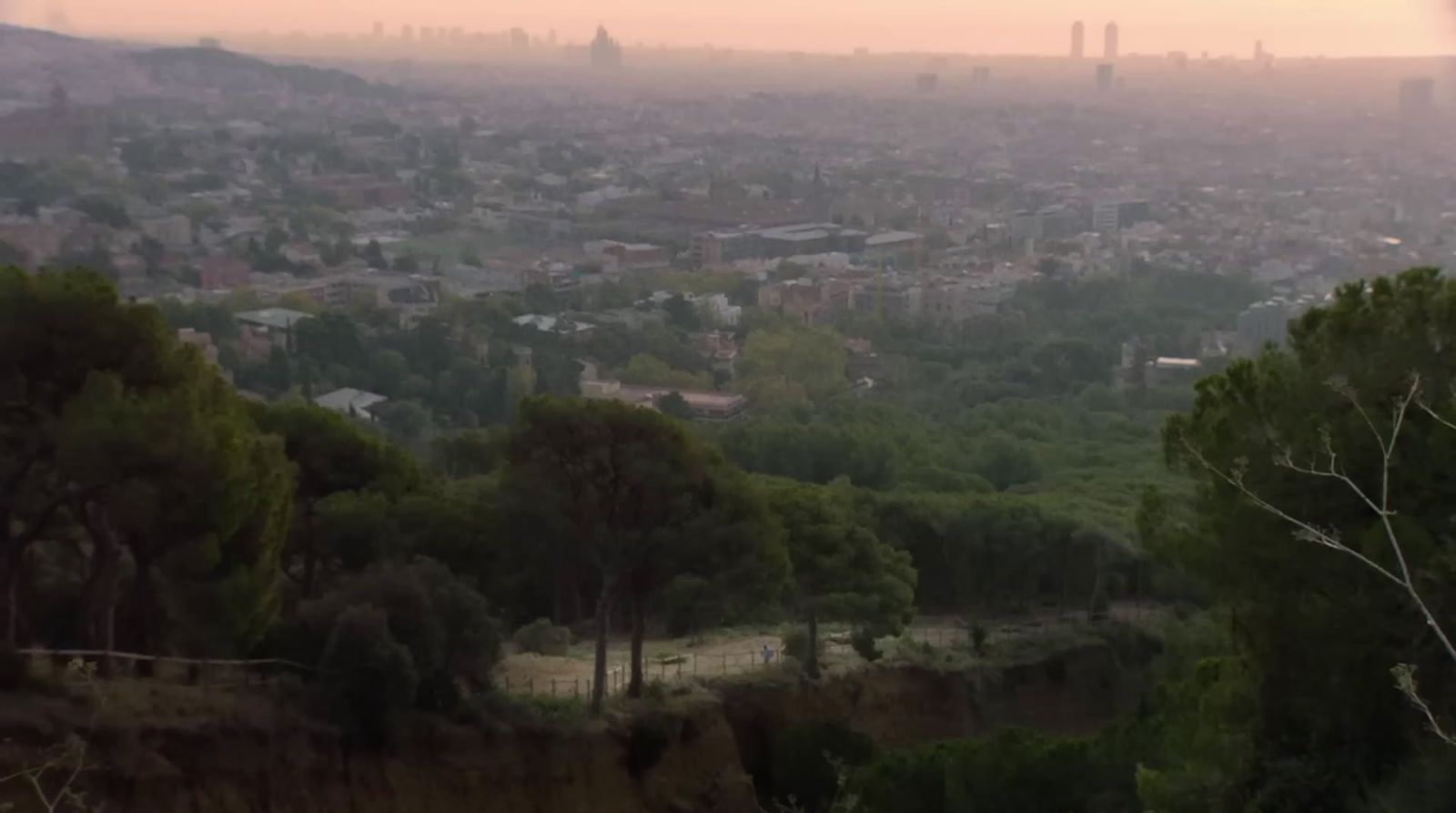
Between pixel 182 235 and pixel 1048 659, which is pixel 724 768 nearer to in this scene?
pixel 1048 659

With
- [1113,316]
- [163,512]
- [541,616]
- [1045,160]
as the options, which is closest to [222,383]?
[163,512]

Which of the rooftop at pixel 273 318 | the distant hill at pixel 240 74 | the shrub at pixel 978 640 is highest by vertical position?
the distant hill at pixel 240 74

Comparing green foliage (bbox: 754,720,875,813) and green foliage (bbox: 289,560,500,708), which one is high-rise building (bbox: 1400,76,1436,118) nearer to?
green foliage (bbox: 754,720,875,813)

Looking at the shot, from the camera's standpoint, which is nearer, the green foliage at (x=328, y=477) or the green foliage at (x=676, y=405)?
the green foliage at (x=328, y=477)

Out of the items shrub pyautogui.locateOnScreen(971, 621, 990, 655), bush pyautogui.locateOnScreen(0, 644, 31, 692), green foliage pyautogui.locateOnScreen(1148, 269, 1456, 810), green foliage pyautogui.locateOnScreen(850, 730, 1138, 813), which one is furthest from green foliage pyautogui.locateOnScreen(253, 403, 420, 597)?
green foliage pyautogui.locateOnScreen(1148, 269, 1456, 810)

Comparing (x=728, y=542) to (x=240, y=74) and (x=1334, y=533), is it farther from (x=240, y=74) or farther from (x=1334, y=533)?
(x=240, y=74)

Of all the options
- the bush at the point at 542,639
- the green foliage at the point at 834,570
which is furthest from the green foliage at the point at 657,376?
the bush at the point at 542,639

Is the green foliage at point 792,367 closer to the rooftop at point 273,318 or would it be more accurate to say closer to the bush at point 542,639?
the rooftop at point 273,318
